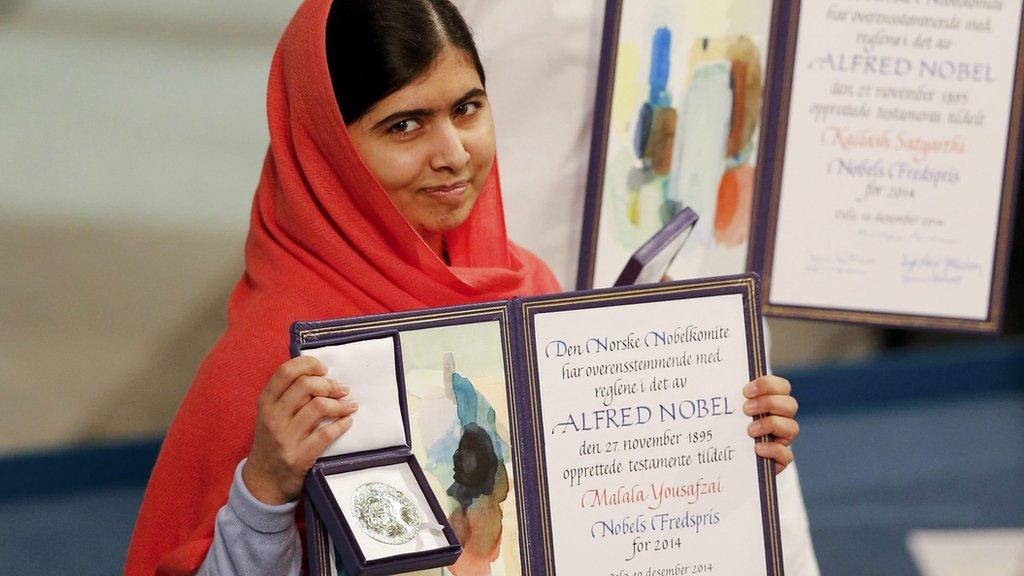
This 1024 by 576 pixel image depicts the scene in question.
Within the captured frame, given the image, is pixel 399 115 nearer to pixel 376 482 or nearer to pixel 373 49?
pixel 373 49

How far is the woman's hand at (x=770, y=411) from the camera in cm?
166

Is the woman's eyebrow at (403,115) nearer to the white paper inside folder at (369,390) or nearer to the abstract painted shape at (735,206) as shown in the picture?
the white paper inside folder at (369,390)

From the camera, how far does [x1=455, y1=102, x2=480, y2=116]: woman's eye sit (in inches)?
69.7

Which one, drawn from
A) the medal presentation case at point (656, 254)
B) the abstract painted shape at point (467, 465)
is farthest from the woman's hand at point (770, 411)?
the abstract painted shape at point (467, 465)

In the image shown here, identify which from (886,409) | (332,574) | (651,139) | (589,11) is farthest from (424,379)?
(886,409)

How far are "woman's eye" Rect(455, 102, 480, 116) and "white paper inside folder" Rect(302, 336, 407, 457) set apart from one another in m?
0.41

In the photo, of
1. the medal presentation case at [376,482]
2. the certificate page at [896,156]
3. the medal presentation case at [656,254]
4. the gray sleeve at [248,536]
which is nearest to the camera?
the medal presentation case at [376,482]

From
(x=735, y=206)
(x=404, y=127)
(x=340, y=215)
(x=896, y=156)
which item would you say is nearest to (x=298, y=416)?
(x=340, y=215)

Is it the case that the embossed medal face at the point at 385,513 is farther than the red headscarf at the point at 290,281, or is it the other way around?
the red headscarf at the point at 290,281

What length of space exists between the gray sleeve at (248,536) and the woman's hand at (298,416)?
0.18 ft

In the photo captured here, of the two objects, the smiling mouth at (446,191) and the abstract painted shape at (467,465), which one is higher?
the smiling mouth at (446,191)

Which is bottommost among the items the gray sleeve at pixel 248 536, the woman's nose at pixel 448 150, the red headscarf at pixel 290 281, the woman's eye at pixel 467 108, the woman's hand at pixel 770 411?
the gray sleeve at pixel 248 536

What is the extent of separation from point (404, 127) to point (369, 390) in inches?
16.1

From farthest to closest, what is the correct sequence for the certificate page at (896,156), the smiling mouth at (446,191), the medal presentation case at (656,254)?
the certificate page at (896,156)
the medal presentation case at (656,254)
the smiling mouth at (446,191)
